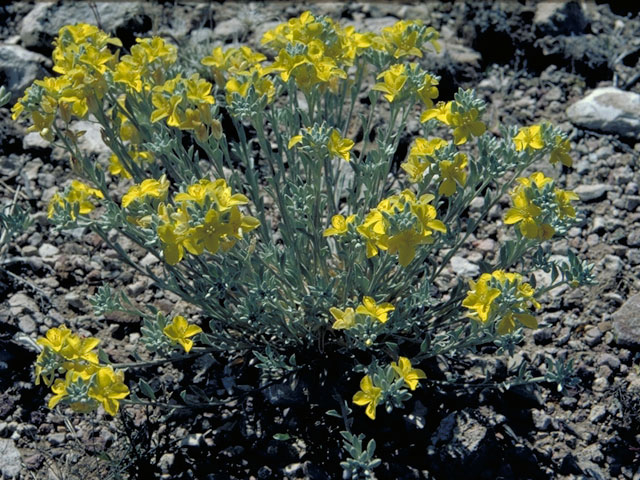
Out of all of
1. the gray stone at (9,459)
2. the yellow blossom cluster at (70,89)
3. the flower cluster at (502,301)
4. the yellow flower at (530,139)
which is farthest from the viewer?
the gray stone at (9,459)

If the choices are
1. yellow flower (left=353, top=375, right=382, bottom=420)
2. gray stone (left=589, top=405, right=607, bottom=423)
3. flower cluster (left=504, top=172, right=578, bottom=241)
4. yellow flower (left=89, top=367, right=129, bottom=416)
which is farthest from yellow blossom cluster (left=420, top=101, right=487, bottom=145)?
yellow flower (left=89, top=367, right=129, bottom=416)

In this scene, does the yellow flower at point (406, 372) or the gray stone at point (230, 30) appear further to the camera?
the gray stone at point (230, 30)

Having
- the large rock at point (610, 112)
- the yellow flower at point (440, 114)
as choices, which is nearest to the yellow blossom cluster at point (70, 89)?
the yellow flower at point (440, 114)

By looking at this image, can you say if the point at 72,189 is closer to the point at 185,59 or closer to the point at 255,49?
the point at 185,59

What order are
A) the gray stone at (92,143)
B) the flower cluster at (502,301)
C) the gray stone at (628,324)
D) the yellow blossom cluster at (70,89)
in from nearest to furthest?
the flower cluster at (502,301)
the yellow blossom cluster at (70,89)
the gray stone at (628,324)
the gray stone at (92,143)

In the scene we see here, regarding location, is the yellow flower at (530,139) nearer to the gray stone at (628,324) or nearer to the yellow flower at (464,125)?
the yellow flower at (464,125)

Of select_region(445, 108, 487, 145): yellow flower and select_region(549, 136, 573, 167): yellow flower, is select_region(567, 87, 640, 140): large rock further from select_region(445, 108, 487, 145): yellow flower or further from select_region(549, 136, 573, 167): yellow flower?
select_region(445, 108, 487, 145): yellow flower

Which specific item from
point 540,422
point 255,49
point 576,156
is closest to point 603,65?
point 576,156

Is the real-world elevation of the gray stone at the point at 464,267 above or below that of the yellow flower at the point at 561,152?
below

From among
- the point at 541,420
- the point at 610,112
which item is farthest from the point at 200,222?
the point at 610,112
